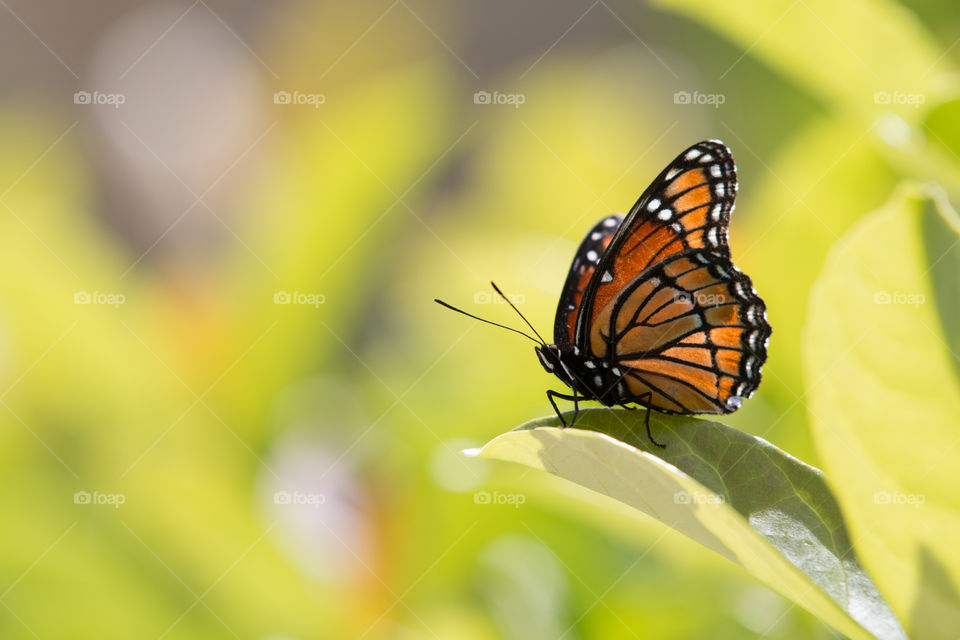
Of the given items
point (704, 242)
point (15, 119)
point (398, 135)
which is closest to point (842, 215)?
point (704, 242)

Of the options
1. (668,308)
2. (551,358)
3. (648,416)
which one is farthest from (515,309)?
(648,416)

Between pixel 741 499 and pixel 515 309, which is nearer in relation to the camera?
pixel 741 499

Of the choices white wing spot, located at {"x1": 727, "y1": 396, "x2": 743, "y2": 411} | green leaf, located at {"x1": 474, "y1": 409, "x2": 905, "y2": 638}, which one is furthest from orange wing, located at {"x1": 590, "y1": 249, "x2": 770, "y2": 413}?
green leaf, located at {"x1": 474, "y1": 409, "x2": 905, "y2": 638}

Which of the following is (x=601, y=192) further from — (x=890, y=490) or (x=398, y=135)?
(x=890, y=490)

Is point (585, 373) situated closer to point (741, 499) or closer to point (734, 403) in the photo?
point (734, 403)

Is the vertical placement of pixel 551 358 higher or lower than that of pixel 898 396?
higher

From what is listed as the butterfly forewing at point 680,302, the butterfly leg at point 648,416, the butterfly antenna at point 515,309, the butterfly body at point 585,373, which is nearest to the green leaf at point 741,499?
the butterfly leg at point 648,416

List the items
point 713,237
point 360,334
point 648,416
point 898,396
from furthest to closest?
point 360,334 < point 713,237 < point 648,416 < point 898,396

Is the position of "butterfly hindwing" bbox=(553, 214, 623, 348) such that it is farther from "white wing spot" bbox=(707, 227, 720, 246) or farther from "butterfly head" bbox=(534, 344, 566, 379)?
"white wing spot" bbox=(707, 227, 720, 246)
